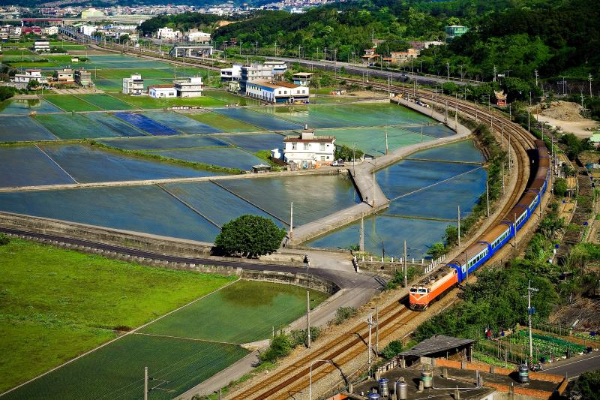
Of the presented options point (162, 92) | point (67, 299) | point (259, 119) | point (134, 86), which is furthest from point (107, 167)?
point (134, 86)

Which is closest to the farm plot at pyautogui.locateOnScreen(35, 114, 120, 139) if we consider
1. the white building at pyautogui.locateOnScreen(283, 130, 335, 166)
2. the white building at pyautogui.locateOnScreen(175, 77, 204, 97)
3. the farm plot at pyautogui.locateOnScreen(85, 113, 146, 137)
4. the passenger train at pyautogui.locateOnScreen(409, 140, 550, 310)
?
the farm plot at pyautogui.locateOnScreen(85, 113, 146, 137)

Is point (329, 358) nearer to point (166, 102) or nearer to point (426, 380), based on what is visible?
point (426, 380)

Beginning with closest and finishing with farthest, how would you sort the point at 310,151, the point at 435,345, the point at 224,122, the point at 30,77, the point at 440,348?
the point at 440,348, the point at 435,345, the point at 310,151, the point at 224,122, the point at 30,77

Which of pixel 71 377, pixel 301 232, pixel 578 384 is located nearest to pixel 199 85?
pixel 301 232

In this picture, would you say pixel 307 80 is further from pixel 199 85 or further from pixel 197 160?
pixel 197 160

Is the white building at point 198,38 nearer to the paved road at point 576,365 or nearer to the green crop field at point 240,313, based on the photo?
the green crop field at point 240,313

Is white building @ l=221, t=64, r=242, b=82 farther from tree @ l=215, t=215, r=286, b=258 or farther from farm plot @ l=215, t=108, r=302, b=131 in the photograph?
tree @ l=215, t=215, r=286, b=258
